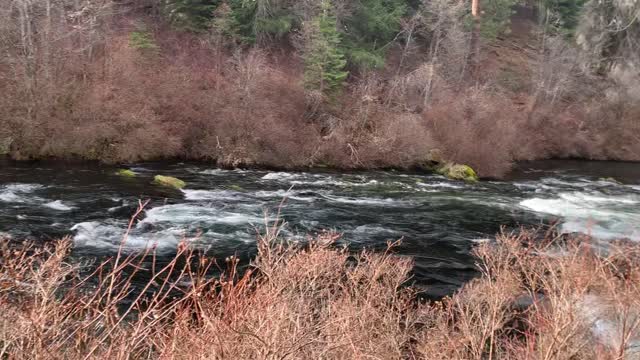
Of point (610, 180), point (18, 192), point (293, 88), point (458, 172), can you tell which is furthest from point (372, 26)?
point (18, 192)

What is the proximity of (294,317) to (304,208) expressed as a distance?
422 inches

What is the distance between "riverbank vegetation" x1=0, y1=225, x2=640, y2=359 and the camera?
15.6ft

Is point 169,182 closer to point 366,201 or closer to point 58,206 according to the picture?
point 58,206

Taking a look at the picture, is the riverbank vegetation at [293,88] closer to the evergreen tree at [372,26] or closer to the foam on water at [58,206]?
the evergreen tree at [372,26]

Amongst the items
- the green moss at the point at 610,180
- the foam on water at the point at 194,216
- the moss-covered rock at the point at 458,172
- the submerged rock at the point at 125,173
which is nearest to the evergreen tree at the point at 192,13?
the submerged rock at the point at 125,173

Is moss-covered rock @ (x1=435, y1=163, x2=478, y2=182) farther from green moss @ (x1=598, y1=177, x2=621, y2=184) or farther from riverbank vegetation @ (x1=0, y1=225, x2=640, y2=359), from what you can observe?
riverbank vegetation @ (x1=0, y1=225, x2=640, y2=359)

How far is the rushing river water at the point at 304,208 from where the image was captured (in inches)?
500

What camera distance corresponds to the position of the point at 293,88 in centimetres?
3133

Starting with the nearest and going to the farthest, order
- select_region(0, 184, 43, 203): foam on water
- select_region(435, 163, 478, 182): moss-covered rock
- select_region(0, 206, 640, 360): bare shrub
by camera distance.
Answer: select_region(0, 206, 640, 360): bare shrub → select_region(0, 184, 43, 203): foam on water → select_region(435, 163, 478, 182): moss-covered rock

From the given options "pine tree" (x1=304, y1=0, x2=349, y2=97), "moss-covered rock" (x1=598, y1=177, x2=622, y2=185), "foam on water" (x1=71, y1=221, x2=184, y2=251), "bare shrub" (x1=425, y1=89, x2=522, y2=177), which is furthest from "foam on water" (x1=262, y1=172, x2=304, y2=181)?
"moss-covered rock" (x1=598, y1=177, x2=622, y2=185)

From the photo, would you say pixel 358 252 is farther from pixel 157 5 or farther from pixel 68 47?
pixel 157 5

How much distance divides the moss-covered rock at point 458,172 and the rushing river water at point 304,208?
1387mm

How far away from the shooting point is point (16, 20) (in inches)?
937

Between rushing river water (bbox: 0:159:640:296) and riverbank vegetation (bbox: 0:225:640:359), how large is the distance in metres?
2.00
